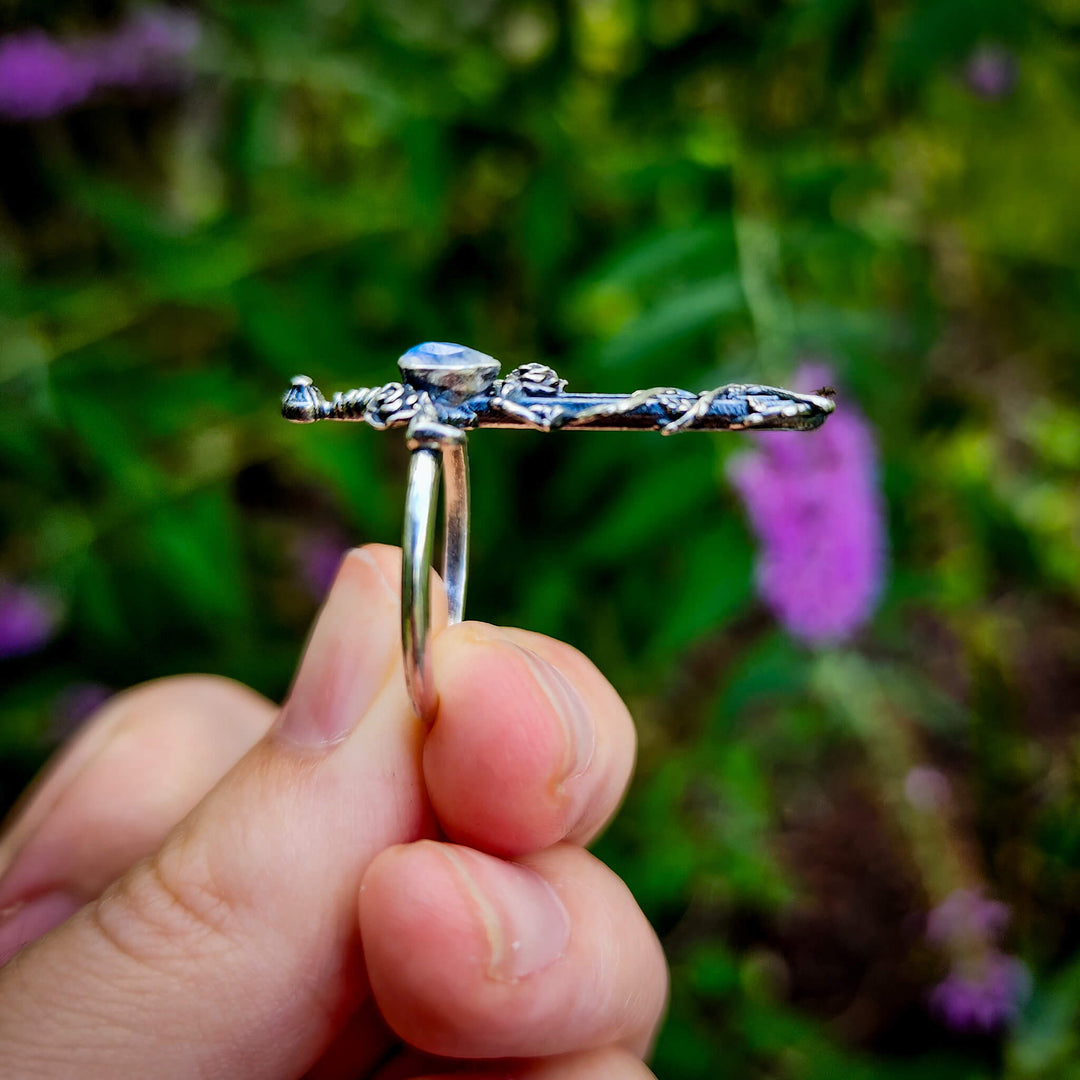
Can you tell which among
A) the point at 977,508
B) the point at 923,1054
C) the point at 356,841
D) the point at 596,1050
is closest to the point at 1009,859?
the point at 923,1054

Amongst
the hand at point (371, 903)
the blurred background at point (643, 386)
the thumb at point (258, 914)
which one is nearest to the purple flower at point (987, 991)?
the blurred background at point (643, 386)

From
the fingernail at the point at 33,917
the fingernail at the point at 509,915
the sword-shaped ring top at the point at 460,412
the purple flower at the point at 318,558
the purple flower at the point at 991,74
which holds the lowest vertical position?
the purple flower at the point at 318,558

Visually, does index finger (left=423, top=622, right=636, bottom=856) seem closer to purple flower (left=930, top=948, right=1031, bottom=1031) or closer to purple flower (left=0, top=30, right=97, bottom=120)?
purple flower (left=930, top=948, right=1031, bottom=1031)

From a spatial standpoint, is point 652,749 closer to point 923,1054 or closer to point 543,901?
point 923,1054

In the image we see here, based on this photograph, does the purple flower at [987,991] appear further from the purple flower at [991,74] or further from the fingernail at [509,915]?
the purple flower at [991,74]

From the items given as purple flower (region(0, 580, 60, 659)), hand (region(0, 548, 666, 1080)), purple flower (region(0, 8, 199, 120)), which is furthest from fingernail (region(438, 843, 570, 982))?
purple flower (region(0, 8, 199, 120))

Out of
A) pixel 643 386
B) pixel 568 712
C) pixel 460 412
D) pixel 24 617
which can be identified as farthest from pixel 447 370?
pixel 24 617
